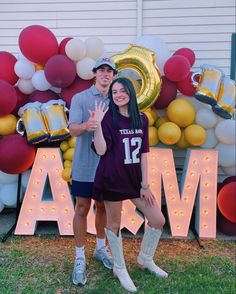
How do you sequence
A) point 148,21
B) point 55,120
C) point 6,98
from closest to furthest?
point 6,98 → point 55,120 → point 148,21

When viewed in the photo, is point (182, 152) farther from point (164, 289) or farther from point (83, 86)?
point (164, 289)

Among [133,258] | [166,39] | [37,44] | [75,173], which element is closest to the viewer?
[75,173]

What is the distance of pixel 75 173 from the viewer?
2.89 metres

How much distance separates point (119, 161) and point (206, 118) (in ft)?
5.47

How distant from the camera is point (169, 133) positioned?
3836 millimetres

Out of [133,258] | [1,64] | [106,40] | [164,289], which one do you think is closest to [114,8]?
[106,40]

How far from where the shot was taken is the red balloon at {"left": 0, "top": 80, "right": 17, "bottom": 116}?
12.3 feet

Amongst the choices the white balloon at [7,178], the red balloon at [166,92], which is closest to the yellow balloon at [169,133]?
the red balloon at [166,92]

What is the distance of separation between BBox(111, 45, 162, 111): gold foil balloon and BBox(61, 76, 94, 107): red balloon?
45cm

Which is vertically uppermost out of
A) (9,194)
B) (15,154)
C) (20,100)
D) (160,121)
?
(20,100)

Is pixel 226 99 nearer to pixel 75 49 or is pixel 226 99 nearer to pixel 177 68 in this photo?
pixel 177 68

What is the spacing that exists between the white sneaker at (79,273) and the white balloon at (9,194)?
1515 mm

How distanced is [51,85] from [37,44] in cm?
46

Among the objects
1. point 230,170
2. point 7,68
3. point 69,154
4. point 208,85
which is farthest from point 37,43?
point 230,170
